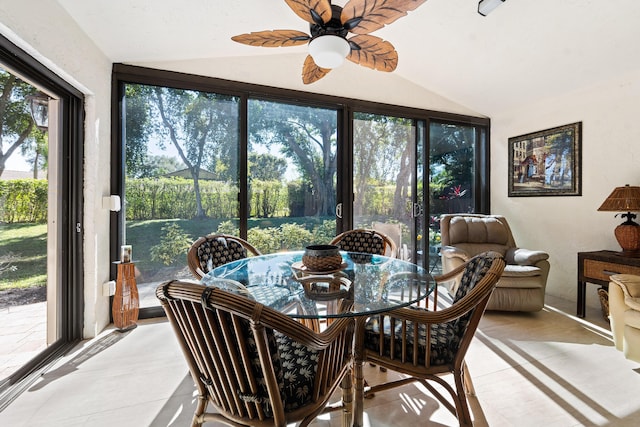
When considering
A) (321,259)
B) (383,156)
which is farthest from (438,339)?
(383,156)

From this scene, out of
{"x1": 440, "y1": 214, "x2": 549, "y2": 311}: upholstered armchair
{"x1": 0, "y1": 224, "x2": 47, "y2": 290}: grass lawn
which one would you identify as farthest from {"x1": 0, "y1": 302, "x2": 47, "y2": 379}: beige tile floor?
{"x1": 440, "y1": 214, "x2": 549, "y2": 311}: upholstered armchair

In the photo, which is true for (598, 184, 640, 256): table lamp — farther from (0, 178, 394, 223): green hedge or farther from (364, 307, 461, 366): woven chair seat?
(364, 307, 461, 366): woven chair seat

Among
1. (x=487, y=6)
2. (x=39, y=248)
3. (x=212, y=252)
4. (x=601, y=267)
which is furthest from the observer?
(x=601, y=267)

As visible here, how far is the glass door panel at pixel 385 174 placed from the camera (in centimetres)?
367

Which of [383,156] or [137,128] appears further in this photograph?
[383,156]

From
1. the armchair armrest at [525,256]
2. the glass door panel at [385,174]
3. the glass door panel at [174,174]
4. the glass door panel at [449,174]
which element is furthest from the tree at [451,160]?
the glass door panel at [174,174]

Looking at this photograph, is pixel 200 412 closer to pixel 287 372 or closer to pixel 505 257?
pixel 287 372

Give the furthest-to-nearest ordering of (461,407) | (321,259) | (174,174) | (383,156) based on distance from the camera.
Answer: (383,156) < (174,174) < (321,259) < (461,407)

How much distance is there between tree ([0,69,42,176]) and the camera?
165 cm

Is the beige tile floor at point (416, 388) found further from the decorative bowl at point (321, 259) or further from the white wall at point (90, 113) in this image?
the decorative bowl at point (321, 259)

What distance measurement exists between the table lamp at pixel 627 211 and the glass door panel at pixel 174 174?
11.5 feet

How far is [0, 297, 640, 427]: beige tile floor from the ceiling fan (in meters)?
1.92

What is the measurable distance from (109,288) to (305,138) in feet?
7.79

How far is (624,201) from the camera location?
264 cm
